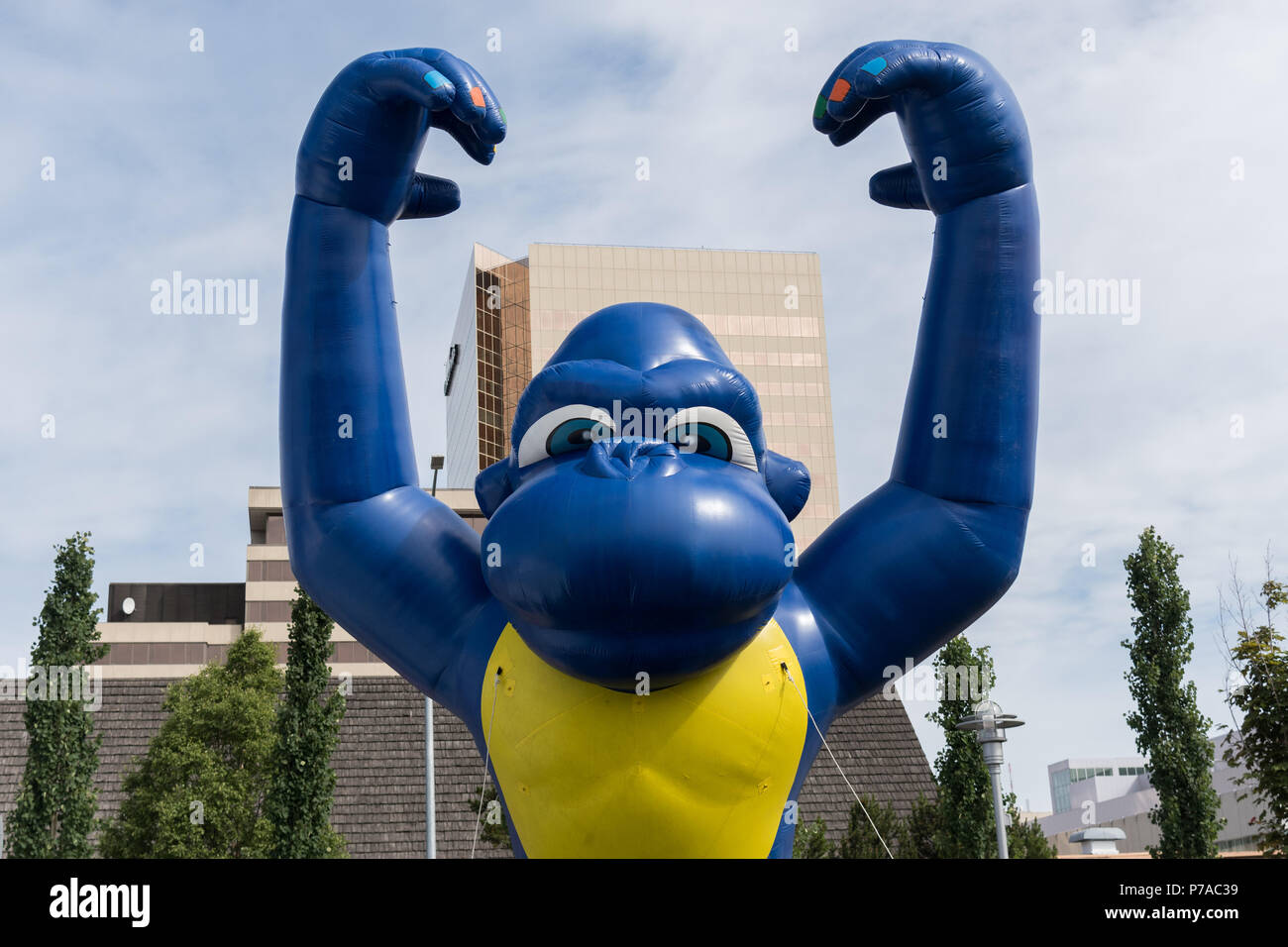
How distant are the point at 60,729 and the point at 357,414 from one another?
12410mm

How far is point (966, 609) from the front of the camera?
550cm

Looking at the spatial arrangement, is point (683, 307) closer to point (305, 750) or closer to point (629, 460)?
point (305, 750)

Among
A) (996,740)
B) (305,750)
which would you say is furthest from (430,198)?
(305,750)

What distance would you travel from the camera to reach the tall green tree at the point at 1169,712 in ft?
53.1

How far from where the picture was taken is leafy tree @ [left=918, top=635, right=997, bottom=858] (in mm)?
17703

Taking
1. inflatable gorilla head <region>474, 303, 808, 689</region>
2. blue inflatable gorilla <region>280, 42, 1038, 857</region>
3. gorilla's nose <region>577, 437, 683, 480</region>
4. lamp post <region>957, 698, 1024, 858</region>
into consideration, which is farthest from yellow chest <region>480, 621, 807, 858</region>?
lamp post <region>957, 698, 1024, 858</region>

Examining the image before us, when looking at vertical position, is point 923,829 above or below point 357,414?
below

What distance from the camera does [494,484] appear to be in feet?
18.4

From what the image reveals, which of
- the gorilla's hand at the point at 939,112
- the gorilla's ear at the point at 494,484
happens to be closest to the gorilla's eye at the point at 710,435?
the gorilla's ear at the point at 494,484

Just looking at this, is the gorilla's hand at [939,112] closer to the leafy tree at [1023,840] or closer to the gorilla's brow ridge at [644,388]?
the gorilla's brow ridge at [644,388]

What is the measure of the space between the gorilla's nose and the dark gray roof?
606 inches

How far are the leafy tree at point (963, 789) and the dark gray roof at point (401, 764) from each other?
289 centimetres
